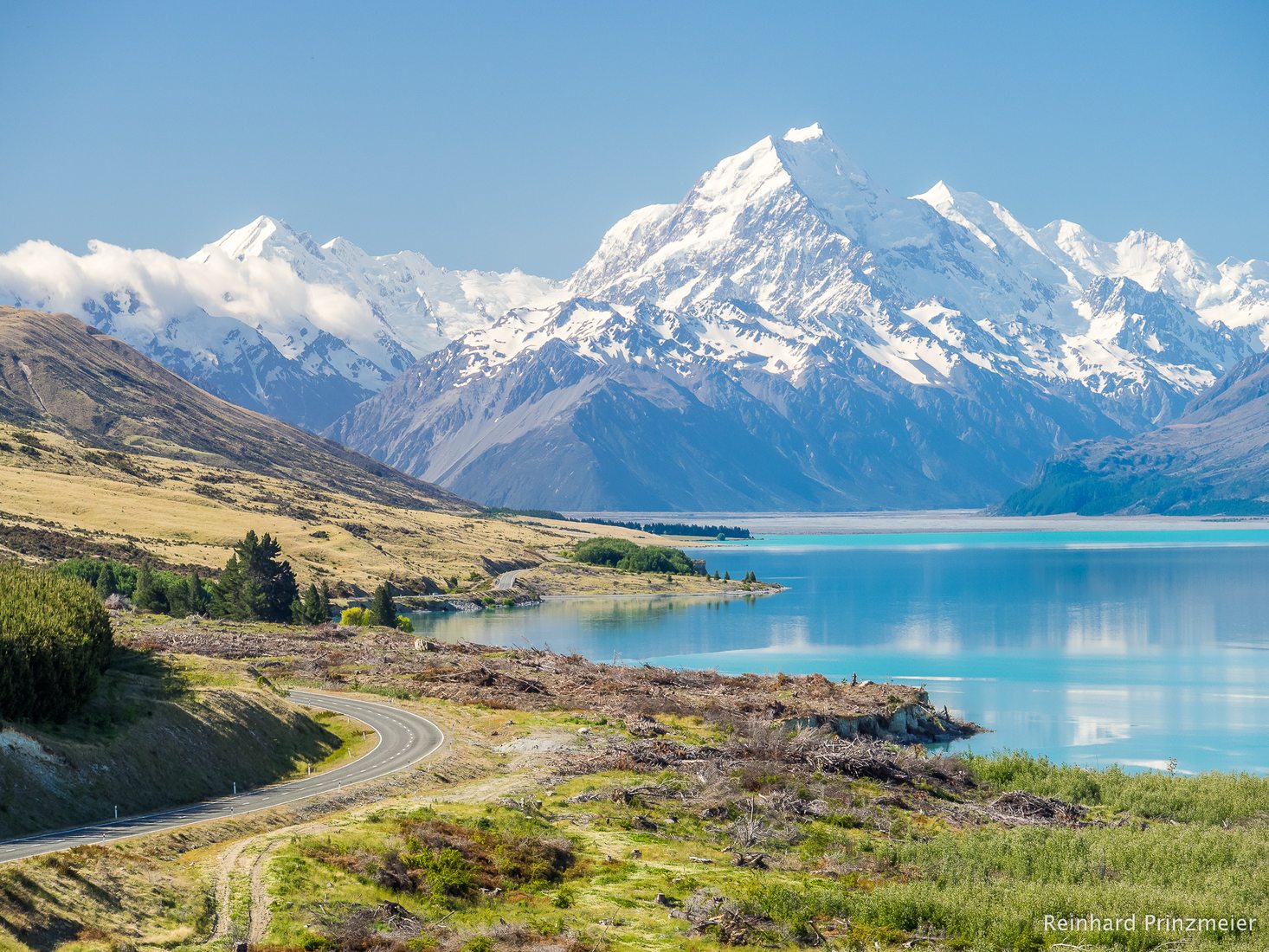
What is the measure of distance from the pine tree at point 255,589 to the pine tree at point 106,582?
1131 centimetres

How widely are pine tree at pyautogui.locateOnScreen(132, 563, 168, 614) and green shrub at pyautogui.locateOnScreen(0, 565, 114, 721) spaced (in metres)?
75.2

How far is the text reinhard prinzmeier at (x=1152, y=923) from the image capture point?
37.7 metres

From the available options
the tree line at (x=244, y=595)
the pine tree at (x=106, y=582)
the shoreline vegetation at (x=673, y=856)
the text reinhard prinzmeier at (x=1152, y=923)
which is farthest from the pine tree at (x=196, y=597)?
the text reinhard prinzmeier at (x=1152, y=923)

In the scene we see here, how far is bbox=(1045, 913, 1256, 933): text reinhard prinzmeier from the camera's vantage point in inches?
1485

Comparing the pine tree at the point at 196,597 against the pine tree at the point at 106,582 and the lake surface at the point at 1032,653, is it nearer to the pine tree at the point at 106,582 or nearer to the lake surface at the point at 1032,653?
the pine tree at the point at 106,582

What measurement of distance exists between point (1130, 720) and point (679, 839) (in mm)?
59081

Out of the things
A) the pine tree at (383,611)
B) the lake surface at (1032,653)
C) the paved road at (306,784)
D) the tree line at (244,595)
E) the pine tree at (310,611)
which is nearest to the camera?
the paved road at (306,784)

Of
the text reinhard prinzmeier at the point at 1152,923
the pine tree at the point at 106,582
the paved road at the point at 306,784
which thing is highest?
the pine tree at the point at 106,582

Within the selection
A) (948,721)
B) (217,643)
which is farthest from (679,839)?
(217,643)

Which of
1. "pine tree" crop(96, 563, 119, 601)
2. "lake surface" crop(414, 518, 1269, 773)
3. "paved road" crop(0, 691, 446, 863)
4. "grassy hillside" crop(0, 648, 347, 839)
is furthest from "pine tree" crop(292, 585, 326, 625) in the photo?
"grassy hillside" crop(0, 648, 347, 839)

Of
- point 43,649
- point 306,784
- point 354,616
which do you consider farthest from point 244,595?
point 43,649

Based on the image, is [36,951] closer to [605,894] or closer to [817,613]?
[605,894]

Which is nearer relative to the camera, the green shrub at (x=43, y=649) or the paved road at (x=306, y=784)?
the paved road at (x=306, y=784)

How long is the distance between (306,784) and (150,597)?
8464cm
